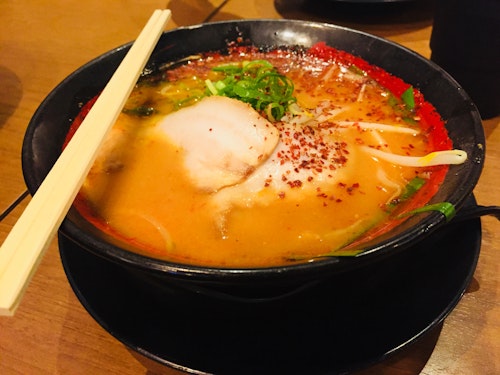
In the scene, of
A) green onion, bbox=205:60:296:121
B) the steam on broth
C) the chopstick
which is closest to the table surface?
the steam on broth

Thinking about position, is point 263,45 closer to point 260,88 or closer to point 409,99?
point 260,88

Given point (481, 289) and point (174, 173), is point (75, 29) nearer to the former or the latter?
point (174, 173)

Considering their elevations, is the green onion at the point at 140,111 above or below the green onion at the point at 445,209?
below

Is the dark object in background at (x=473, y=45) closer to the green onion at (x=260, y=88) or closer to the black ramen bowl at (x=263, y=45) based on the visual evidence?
the black ramen bowl at (x=263, y=45)

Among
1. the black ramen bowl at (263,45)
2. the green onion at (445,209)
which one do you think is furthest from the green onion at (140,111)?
the green onion at (445,209)

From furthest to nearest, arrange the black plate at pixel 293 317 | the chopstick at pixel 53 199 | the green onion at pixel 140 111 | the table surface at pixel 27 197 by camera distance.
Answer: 1. the green onion at pixel 140 111
2. the table surface at pixel 27 197
3. the black plate at pixel 293 317
4. the chopstick at pixel 53 199

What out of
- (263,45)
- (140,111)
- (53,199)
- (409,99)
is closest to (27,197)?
(140,111)
